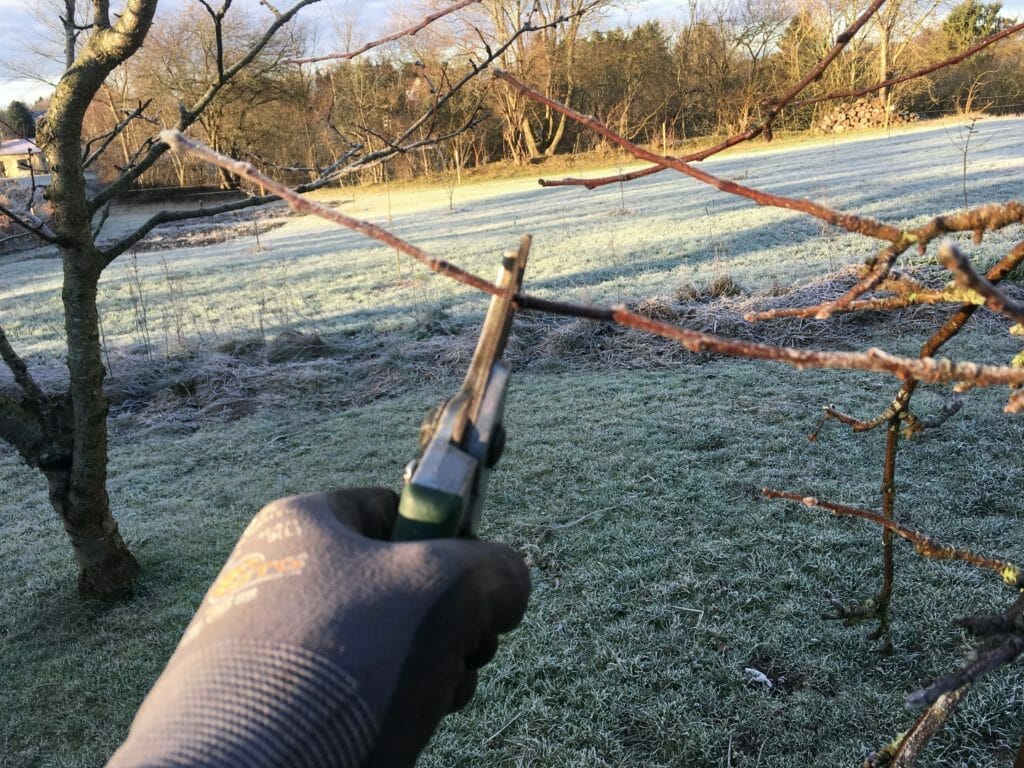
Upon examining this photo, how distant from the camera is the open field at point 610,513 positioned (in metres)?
2.04

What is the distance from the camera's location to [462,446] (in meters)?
0.83

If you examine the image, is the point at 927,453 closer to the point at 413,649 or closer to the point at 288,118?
the point at 413,649

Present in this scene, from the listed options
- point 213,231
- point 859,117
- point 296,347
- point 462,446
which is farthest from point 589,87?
point 462,446

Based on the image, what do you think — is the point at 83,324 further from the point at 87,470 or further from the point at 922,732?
the point at 922,732

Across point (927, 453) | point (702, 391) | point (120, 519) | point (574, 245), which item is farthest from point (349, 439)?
point (574, 245)

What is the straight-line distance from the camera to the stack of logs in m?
23.5

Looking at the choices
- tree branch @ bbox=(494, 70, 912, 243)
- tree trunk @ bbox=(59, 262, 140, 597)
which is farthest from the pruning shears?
tree trunk @ bbox=(59, 262, 140, 597)

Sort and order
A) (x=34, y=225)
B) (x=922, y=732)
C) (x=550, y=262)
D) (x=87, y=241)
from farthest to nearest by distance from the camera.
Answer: (x=550, y=262), (x=87, y=241), (x=34, y=225), (x=922, y=732)

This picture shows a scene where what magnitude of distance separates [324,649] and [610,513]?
100.0 inches

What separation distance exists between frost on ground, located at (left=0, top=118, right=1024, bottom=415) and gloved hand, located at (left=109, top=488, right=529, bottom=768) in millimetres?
4870

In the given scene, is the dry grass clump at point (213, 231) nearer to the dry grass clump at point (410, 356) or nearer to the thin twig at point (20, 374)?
the dry grass clump at point (410, 356)

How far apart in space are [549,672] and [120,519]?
2.65m

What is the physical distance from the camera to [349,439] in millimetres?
4531

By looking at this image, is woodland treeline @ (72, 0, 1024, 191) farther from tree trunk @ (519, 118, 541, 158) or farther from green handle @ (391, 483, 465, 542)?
green handle @ (391, 483, 465, 542)
